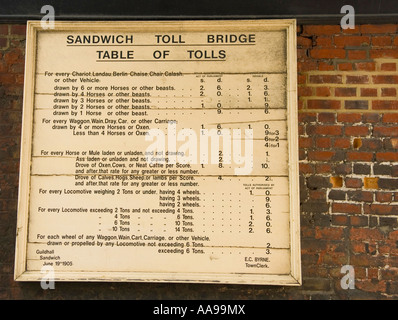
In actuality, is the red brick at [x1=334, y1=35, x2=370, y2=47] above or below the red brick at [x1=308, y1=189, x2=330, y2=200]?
above

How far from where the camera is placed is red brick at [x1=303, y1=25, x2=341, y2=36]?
214cm

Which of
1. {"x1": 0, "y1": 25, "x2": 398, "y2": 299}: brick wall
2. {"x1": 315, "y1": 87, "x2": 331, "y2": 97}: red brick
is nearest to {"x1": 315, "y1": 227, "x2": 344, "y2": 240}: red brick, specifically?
{"x1": 0, "y1": 25, "x2": 398, "y2": 299}: brick wall

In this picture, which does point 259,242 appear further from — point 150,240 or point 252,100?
point 252,100

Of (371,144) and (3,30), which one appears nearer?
(371,144)

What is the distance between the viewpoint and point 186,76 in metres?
2.10

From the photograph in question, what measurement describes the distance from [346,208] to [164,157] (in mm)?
1218

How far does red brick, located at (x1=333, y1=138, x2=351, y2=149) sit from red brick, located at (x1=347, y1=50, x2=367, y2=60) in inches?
21.7

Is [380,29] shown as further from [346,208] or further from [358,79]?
[346,208]

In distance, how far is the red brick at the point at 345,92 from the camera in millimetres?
2111

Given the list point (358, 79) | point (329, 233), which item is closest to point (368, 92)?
point (358, 79)

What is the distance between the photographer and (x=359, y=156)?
208cm

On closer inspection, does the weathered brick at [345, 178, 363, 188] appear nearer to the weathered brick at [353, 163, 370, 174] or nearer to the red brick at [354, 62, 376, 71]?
the weathered brick at [353, 163, 370, 174]

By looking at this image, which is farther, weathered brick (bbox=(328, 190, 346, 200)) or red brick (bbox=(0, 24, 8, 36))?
red brick (bbox=(0, 24, 8, 36))
